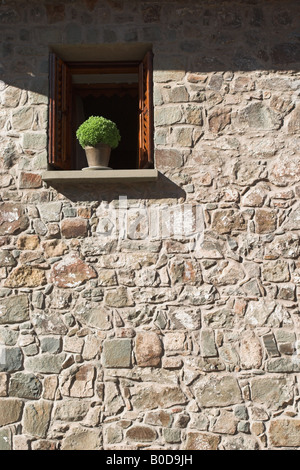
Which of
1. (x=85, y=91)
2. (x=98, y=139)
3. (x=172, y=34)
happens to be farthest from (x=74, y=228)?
(x=172, y=34)

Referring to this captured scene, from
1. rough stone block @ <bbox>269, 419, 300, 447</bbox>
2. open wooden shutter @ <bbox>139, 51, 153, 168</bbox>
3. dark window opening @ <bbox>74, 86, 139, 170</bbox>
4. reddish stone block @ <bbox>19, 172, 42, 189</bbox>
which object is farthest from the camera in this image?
dark window opening @ <bbox>74, 86, 139, 170</bbox>

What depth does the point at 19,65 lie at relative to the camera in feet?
13.8

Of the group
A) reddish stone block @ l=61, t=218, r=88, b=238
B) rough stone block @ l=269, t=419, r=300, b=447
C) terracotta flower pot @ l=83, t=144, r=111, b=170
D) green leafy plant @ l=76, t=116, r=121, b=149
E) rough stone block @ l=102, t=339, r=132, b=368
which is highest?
green leafy plant @ l=76, t=116, r=121, b=149

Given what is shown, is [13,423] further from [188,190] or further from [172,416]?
[188,190]

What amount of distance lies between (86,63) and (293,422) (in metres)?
3.59

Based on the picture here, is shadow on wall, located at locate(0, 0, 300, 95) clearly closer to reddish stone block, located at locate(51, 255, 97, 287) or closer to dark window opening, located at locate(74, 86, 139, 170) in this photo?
dark window opening, located at locate(74, 86, 139, 170)

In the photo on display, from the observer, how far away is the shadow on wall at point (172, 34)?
419 cm

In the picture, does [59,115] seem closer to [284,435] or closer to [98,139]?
[98,139]

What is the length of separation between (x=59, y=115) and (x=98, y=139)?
20.2 inches

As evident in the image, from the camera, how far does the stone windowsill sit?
3.92m

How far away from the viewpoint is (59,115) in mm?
4250

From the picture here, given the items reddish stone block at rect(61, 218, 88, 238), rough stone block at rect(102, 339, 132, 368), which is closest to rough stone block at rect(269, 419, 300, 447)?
rough stone block at rect(102, 339, 132, 368)

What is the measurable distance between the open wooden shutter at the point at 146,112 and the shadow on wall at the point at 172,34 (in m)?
0.10

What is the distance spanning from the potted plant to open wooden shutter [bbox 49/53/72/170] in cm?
24
